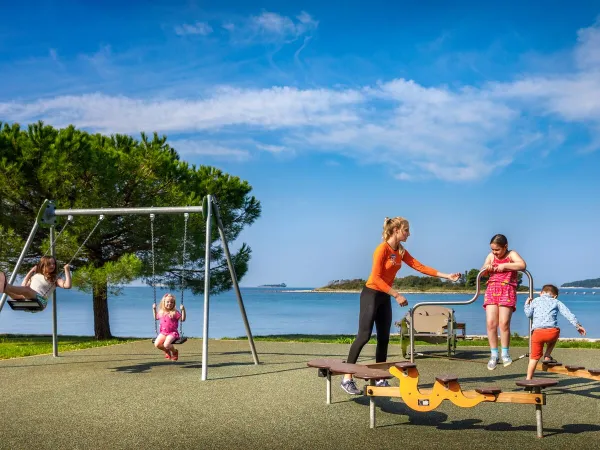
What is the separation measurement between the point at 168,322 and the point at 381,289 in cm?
388

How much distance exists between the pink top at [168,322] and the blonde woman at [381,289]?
3.40m

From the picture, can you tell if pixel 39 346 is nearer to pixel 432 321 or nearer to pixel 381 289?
pixel 432 321

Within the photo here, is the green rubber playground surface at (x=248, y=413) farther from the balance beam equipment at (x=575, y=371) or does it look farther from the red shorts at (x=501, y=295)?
the red shorts at (x=501, y=295)

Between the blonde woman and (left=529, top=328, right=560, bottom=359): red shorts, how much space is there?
1391 mm

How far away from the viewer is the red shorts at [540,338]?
22.7ft

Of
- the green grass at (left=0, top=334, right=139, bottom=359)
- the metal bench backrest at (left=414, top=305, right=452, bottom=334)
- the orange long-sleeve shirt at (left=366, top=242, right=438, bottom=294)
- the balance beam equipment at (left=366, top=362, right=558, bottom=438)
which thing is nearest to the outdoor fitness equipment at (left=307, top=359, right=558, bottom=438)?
the balance beam equipment at (left=366, top=362, right=558, bottom=438)

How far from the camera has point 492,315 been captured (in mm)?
7281

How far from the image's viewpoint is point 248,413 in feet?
20.9

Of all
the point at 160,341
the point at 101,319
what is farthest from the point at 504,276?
the point at 101,319

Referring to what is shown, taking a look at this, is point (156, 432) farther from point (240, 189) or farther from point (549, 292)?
point (240, 189)

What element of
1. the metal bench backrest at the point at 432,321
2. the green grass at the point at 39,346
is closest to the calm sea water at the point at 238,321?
the green grass at the point at 39,346

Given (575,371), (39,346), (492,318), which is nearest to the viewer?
(575,371)

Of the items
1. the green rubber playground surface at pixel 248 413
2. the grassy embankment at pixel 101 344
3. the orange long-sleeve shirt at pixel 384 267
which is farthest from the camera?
the grassy embankment at pixel 101 344

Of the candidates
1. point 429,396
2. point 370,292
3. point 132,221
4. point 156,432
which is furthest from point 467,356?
point 132,221
